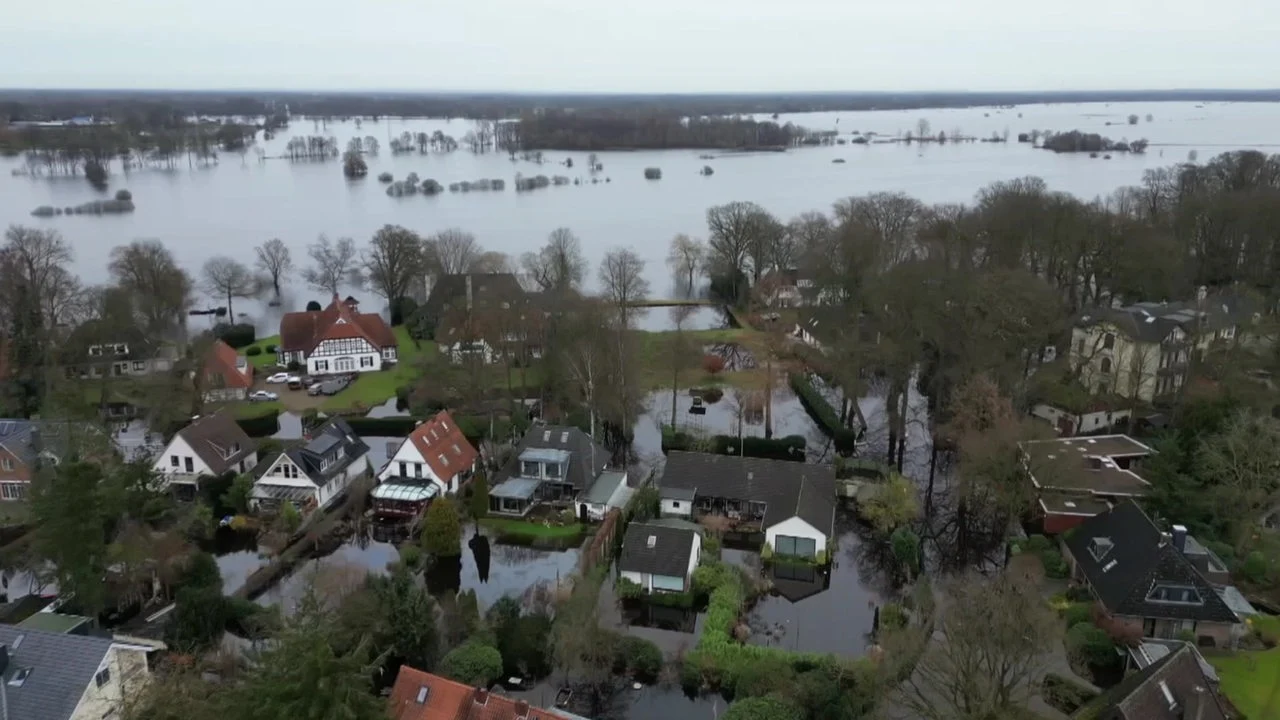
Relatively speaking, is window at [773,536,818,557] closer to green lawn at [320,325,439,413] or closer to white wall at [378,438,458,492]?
white wall at [378,438,458,492]

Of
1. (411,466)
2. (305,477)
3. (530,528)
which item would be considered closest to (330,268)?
(305,477)

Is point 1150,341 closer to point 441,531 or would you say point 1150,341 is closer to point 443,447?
point 443,447

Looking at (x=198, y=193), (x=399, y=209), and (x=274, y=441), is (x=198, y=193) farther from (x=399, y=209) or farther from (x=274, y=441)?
(x=274, y=441)

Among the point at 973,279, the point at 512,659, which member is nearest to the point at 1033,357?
the point at 973,279

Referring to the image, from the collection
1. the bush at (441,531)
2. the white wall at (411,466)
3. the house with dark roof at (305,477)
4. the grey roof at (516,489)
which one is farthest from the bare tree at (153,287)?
the bush at (441,531)

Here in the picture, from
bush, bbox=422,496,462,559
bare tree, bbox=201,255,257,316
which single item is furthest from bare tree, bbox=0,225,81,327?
bush, bbox=422,496,462,559
